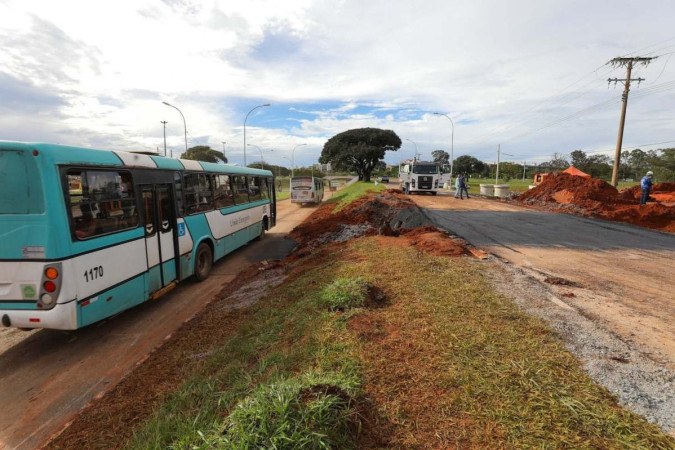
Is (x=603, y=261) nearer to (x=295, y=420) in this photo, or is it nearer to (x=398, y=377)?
(x=398, y=377)

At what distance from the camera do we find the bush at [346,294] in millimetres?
5102

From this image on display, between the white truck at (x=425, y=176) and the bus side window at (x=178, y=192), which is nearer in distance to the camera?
the bus side window at (x=178, y=192)

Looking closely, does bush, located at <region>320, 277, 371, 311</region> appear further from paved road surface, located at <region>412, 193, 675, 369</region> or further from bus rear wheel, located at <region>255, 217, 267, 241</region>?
bus rear wheel, located at <region>255, 217, 267, 241</region>

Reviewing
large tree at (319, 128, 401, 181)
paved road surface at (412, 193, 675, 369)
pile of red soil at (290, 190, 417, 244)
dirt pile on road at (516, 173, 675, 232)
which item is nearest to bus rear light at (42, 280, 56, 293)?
paved road surface at (412, 193, 675, 369)

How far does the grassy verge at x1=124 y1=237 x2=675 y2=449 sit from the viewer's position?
2557 mm

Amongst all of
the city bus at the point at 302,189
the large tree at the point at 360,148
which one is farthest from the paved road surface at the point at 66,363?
the large tree at the point at 360,148

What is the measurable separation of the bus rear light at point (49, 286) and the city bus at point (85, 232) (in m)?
0.01

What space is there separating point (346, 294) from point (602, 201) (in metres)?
19.4

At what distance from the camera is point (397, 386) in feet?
10.5

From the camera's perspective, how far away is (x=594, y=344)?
13.0ft

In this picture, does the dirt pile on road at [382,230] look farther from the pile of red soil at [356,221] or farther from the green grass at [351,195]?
the green grass at [351,195]

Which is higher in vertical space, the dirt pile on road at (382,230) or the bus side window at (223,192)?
the bus side window at (223,192)

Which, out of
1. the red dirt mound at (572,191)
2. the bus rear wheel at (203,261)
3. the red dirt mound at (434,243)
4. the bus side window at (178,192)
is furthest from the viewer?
the red dirt mound at (572,191)

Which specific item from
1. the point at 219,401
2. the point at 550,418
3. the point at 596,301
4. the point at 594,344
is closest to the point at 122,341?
the point at 219,401
